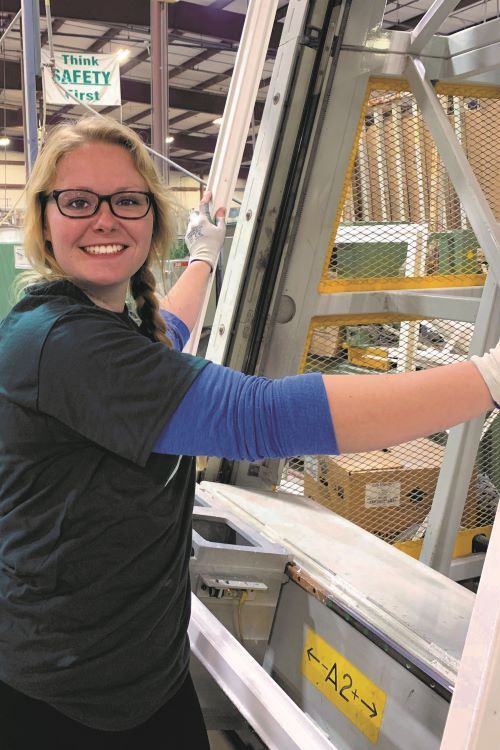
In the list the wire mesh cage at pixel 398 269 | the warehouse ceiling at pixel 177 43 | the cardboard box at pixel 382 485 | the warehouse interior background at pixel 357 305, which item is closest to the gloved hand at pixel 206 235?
the warehouse interior background at pixel 357 305

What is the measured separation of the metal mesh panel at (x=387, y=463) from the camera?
264cm

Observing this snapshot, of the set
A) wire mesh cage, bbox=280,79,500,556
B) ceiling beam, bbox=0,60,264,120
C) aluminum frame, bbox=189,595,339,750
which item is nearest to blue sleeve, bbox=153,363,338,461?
aluminum frame, bbox=189,595,339,750

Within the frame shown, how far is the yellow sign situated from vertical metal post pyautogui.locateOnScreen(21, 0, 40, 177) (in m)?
2.33

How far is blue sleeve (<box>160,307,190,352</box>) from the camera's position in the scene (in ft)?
5.82

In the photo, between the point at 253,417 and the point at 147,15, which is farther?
the point at 147,15

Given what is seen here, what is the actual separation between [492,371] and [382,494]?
1.78 m

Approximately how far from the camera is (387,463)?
2.69 m

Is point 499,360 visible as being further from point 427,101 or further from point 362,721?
point 427,101

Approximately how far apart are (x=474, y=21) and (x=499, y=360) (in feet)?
38.3

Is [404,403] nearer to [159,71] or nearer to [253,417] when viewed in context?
[253,417]

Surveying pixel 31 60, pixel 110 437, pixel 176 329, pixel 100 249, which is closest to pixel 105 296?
pixel 100 249

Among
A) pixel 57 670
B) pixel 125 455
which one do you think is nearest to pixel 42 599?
pixel 57 670

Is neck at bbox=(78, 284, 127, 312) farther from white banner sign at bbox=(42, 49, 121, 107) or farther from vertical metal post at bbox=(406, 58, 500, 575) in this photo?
white banner sign at bbox=(42, 49, 121, 107)

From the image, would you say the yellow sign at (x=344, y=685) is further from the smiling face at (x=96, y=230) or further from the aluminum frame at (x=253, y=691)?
the smiling face at (x=96, y=230)
